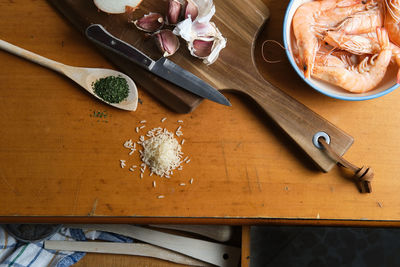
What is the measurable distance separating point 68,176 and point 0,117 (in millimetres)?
269

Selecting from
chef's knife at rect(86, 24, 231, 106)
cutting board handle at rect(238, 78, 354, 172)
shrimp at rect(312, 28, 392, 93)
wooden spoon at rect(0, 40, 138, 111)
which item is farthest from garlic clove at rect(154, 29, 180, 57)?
shrimp at rect(312, 28, 392, 93)

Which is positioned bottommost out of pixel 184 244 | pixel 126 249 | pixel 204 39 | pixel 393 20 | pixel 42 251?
pixel 42 251

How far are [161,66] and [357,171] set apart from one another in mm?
610

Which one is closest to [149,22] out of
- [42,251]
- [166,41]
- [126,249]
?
[166,41]

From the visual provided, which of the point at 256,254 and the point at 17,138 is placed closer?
the point at 17,138

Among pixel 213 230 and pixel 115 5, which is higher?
pixel 115 5

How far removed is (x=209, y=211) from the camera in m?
1.02

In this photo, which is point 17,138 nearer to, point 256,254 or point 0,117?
point 0,117

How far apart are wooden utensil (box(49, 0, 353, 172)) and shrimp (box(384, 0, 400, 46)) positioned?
0.29 meters

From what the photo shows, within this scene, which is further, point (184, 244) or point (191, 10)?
point (184, 244)

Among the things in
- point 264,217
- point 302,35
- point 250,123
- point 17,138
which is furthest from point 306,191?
point 17,138

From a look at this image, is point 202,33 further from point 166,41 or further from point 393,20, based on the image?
point 393,20

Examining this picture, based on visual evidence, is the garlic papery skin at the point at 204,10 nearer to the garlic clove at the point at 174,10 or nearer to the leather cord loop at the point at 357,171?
the garlic clove at the point at 174,10

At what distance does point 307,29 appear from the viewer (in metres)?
→ 0.98
